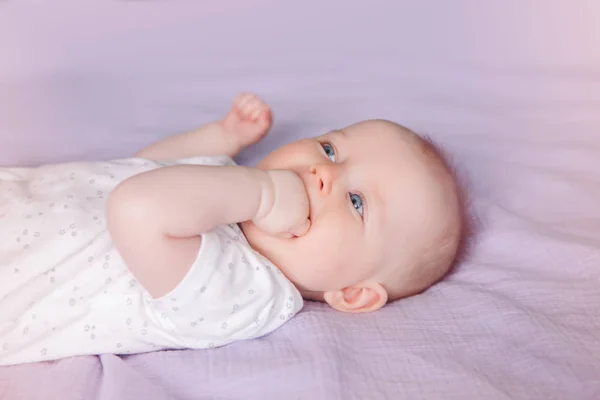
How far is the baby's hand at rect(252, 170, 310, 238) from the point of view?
1060mm

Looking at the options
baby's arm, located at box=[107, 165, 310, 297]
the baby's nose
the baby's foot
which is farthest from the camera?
the baby's foot

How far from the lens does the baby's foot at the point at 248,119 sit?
133cm

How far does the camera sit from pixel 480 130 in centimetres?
154

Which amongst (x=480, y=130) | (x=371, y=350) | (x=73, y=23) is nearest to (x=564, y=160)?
(x=480, y=130)

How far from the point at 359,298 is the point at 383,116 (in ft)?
1.67

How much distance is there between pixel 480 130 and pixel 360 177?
20.0 inches

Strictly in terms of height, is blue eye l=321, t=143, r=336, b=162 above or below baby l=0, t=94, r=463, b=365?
above

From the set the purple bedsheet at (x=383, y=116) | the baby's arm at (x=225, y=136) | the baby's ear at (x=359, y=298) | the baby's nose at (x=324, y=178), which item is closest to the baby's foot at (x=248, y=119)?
the baby's arm at (x=225, y=136)

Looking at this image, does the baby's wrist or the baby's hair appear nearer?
the baby's wrist

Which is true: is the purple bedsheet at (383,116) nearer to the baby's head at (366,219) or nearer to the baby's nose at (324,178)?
the baby's head at (366,219)

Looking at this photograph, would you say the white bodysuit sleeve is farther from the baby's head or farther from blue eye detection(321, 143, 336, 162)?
blue eye detection(321, 143, 336, 162)

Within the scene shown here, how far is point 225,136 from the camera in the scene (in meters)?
1.38

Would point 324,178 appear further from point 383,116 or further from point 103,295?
point 383,116

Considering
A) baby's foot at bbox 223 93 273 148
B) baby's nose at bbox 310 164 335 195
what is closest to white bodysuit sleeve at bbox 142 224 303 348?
baby's nose at bbox 310 164 335 195
